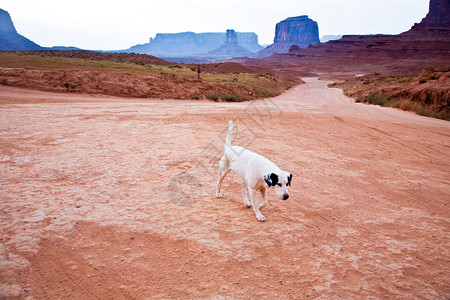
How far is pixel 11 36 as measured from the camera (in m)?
164

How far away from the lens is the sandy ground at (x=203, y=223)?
3188 millimetres

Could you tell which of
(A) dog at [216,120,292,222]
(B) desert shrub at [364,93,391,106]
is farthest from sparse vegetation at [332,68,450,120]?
(A) dog at [216,120,292,222]

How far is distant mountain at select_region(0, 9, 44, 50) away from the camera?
151750mm

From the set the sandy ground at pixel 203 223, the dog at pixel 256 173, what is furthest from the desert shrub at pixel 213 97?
the dog at pixel 256 173

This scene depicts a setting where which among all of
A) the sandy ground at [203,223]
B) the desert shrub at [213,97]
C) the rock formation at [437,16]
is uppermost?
the rock formation at [437,16]

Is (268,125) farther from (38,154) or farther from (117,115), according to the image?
(38,154)

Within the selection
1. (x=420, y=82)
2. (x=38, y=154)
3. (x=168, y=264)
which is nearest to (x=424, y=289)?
(x=168, y=264)

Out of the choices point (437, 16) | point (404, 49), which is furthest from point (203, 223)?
point (437, 16)

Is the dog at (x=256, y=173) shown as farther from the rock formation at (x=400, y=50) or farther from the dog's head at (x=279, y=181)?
the rock formation at (x=400, y=50)

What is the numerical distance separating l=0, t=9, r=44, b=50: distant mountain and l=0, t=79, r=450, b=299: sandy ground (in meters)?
185

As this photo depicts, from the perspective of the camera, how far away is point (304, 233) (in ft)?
14.1

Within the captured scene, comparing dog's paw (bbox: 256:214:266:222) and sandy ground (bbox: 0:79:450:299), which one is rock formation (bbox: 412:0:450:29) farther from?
dog's paw (bbox: 256:214:266:222)

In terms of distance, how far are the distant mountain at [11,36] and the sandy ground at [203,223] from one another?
606 ft

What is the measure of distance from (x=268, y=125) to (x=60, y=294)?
11.0 m
